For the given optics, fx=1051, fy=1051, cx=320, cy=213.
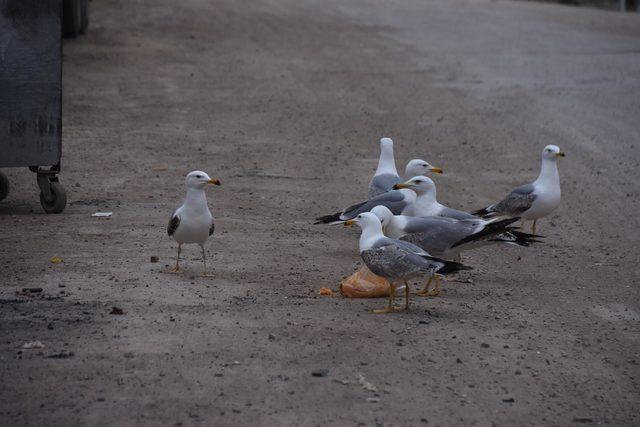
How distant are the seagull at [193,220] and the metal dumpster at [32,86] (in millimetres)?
2383

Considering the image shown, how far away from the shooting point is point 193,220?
8508 mm

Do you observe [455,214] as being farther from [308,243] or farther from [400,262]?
[400,262]

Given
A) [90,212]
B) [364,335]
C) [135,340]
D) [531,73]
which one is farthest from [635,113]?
[135,340]

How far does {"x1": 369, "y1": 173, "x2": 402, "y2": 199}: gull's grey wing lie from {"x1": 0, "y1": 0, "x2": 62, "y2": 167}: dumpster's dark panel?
3.19 meters

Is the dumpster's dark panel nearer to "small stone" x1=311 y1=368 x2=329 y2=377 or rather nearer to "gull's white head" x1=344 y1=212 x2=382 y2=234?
"gull's white head" x1=344 y1=212 x2=382 y2=234

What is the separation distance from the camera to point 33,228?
993 cm

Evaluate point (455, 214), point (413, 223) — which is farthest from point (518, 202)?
point (413, 223)

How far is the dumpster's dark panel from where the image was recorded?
10109mm

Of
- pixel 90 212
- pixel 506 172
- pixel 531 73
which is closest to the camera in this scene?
pixel 90 212

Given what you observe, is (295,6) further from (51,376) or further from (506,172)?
(51,376)

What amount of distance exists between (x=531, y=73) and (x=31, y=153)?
11291mm

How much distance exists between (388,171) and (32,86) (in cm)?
370

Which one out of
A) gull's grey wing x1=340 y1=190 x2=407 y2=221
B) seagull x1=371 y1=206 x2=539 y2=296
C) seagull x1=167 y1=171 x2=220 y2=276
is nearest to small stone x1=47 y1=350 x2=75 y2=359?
seagull x1=167 y1=171 x2=220 y2=276

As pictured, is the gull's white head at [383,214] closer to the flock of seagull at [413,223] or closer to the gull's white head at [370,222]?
the flock of seagull at [413,223]
